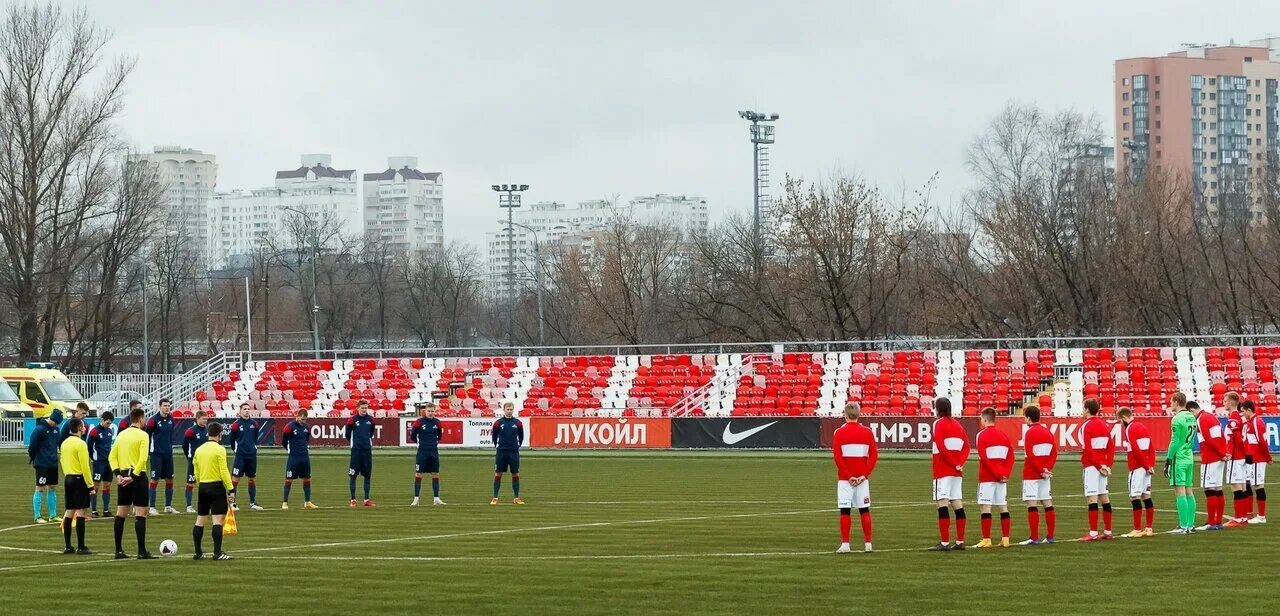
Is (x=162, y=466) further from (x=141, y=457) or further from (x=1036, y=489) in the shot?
(x=1036, y=489)

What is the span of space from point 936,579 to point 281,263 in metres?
91.6

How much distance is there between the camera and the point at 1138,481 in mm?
21047

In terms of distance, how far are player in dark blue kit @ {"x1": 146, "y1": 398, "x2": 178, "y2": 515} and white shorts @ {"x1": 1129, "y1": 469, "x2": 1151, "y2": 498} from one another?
54.8 feet

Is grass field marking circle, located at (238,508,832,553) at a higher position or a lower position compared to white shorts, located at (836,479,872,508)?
lower

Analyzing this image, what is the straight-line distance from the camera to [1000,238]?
6744 cm

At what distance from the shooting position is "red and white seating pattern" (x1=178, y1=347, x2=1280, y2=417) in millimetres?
48625

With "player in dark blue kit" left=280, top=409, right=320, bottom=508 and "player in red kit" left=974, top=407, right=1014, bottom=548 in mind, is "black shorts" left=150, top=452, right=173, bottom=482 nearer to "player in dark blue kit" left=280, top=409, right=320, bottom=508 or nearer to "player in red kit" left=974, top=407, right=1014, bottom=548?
"player in dark blue kit" left=280, top=409, right=320, bottom=508

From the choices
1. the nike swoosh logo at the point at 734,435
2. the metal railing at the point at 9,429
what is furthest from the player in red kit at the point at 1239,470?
the metal railing at the point at 9,429

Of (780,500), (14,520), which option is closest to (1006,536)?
(780,500)

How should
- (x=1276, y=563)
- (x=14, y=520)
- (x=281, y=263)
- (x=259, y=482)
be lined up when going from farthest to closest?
(x=281, y=263) < (x=259, y=482) < (x=14, y=520) < (x=1276, y=563)

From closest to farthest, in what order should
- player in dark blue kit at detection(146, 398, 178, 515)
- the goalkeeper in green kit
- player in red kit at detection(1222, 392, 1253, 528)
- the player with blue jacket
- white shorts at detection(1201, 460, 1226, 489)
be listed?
the goalkeeper in green kit, white shorts at detection(1201, 460, 1226, 489), player in red kit at detection(1222, 392, 1253, 528), the player with blue jacket, player in dark blue kit at detection(146, 398, 178, 515)

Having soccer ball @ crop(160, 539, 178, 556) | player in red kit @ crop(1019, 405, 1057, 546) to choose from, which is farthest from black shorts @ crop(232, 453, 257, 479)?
player in red kit @ crop(1019, 405, 1057, 546)

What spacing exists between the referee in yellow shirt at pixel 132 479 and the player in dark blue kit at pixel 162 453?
891 cm

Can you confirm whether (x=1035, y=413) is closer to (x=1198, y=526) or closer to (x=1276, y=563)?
(x=1276, y=563)
